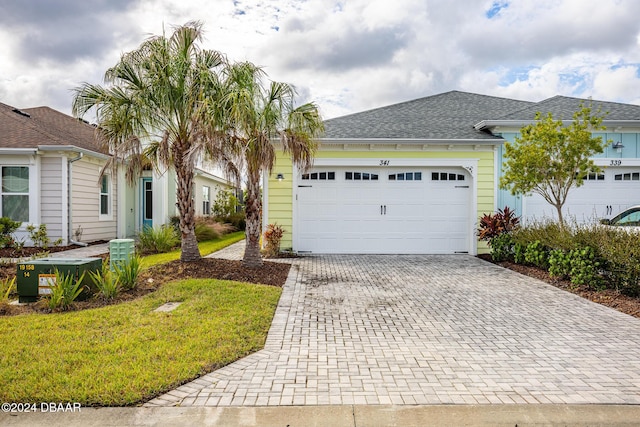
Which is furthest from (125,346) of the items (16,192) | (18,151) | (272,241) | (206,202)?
(206,202)

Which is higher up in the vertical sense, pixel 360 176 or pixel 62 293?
pixel 360 176

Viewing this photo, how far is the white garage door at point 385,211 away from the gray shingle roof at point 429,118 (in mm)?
1099

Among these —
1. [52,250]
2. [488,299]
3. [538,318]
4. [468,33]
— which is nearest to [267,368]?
[538,318]

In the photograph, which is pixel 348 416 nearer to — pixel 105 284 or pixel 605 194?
pixel 105 284

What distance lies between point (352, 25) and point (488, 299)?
31.3ft

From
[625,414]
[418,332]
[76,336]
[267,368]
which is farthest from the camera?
[418,332]

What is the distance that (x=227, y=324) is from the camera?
188 inches

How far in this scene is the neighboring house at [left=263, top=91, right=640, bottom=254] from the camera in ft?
36.8

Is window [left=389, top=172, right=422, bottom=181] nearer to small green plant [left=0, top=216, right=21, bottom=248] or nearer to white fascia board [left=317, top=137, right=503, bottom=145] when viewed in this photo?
white fascia board [left=317, top=137, right=503, bottom=145]

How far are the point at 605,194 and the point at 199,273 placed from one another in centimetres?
1171

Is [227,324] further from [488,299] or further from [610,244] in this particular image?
[610,244]

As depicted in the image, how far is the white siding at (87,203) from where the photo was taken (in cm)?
1220

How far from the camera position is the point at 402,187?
11508 mm

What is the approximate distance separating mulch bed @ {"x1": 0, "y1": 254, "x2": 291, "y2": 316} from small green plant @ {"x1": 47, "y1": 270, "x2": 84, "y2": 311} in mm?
415
